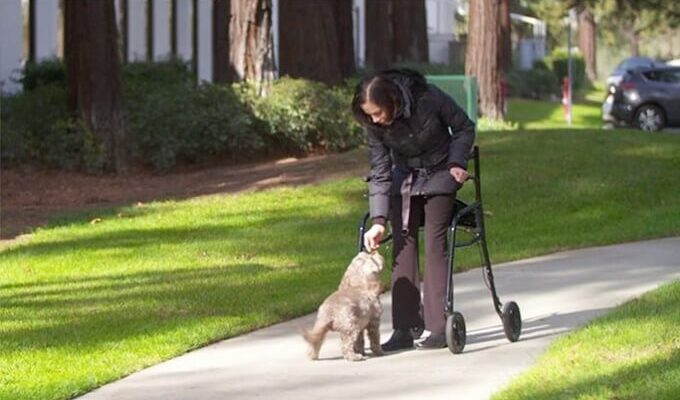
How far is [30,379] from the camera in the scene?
886 centimetres

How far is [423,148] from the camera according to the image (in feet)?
30.5

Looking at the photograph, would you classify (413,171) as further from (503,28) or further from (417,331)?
(503,28)

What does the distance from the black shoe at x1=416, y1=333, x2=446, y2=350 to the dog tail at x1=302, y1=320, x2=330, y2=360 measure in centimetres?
64

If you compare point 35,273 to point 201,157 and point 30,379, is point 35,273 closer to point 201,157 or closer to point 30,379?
point 30,379

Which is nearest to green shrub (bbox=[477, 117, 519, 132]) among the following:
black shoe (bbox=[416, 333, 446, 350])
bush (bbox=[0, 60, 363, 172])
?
bush (bbox=[0, 60, 363, 172])

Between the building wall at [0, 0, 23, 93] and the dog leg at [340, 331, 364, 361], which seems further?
the building wall at [0, 0, 23, 93]

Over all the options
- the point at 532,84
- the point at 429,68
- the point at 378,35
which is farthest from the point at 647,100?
the point at 532,84

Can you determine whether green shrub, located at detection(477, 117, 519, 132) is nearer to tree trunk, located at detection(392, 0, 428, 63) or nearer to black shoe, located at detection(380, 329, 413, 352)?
tree trunk, located at detection(392, 0, 428, 63)

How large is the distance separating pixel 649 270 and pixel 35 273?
469cm

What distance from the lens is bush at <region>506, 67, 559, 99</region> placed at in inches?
1984

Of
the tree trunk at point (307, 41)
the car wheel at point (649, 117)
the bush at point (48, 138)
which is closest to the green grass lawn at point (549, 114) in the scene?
the car wheel at point (649, 117)

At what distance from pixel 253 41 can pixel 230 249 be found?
8890 mm

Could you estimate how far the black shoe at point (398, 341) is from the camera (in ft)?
31.6

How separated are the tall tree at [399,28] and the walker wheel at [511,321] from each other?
2706cm
